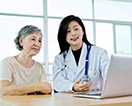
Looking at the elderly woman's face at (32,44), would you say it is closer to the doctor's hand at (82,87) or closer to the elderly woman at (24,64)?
the elderly woman at (24,64)

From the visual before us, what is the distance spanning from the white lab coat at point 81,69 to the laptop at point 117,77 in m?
0.82

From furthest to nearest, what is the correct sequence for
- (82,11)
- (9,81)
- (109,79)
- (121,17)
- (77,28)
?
(121,17), (82,11), (77,28), (9,81), (109,79)

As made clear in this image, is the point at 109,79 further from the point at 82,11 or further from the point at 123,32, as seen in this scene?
the point at 123,32

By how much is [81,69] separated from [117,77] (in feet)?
3.22

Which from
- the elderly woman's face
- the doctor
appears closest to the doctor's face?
the doctor

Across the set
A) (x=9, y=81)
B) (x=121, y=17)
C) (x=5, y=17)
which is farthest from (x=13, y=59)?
Answer: (x=121, y=17)

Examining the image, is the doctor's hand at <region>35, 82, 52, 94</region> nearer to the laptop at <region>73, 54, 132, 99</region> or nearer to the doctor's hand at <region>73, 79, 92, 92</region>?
the doctor's hand at <region>73, 79, 92, 92</region>

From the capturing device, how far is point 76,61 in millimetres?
2516

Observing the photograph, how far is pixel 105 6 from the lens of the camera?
7727 mm

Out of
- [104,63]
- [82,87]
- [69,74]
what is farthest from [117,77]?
[69,74]

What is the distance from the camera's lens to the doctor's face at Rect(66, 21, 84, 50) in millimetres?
2426

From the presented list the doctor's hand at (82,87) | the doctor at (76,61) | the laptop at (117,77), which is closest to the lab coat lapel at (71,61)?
the doctor at (76,61)

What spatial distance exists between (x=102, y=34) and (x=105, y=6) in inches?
32.0

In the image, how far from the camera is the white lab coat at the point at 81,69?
2322mm
